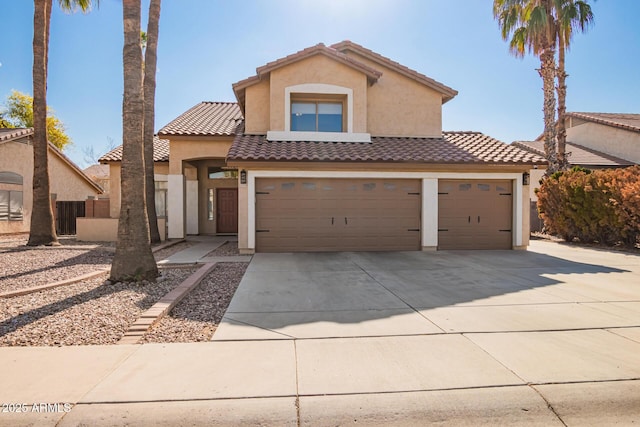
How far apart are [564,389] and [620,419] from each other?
0.41 metres

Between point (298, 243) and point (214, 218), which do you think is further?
point (214, 218)

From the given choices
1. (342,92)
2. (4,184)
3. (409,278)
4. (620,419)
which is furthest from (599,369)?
(4,184)

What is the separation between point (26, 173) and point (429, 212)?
2082 centimetres

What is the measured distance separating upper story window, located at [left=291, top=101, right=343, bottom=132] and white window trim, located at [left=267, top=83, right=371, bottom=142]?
390 millimetres

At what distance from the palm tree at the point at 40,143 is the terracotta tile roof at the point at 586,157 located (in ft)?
86.4

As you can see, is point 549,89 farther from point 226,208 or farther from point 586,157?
point 226,208

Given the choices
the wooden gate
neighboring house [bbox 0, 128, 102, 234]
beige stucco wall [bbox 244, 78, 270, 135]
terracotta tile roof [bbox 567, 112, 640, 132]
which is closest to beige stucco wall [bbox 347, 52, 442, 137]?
beige stucco wall [bbox 244, 78, 270, 135]

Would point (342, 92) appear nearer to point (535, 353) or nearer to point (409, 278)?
point (409, 278)

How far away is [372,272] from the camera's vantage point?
8188 millimetres

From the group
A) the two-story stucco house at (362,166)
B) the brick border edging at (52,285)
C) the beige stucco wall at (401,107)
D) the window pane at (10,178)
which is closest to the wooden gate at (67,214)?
the window pane at (10,178)

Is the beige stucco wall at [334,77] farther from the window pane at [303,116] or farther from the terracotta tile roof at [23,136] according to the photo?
the terracotta tile roof at [23,136]

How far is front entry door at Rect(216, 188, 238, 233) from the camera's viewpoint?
1830cm

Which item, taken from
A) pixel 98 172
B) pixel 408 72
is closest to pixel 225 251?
pixel 408 72

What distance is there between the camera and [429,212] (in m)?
11.8
